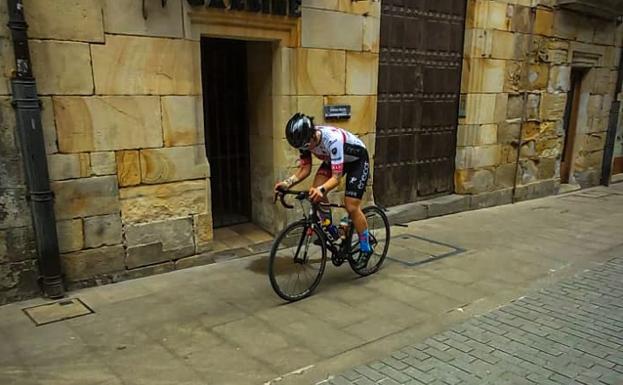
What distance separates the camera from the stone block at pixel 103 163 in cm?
413

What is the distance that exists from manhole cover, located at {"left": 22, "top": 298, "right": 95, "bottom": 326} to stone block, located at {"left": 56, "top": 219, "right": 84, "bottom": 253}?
1.47ft

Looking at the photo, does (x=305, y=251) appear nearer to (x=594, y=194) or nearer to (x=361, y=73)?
(x=361, y=73)

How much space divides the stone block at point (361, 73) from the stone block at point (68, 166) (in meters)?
3.01

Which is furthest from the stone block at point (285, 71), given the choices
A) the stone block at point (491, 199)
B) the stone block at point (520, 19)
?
the stone block at point (520, 19)

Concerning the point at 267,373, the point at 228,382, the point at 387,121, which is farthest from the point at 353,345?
the point at 387,121

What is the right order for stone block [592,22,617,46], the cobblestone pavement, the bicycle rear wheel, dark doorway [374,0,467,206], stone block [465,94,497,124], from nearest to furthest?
the cobblestone pavement, the bicycle rear wheel, dark doorway [374,0,467,206], stone block [465,94,497,124], stone block [592,22,617,46]

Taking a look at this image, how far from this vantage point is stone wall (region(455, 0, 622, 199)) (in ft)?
23.7

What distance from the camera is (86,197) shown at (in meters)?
4.15

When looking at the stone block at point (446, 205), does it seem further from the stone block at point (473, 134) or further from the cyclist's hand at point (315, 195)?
the cyclist's hand at point (315, 195)

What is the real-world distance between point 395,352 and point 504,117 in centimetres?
561

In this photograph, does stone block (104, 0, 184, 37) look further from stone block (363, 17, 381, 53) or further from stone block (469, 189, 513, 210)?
stone block (469, 189, 513, 210)

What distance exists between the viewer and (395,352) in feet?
10.7

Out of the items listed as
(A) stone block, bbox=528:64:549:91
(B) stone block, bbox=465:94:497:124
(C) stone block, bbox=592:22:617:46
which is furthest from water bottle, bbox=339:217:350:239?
(C) stone block, bbox=592:22:617:46

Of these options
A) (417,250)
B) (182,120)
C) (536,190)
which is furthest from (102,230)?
(536,190)
